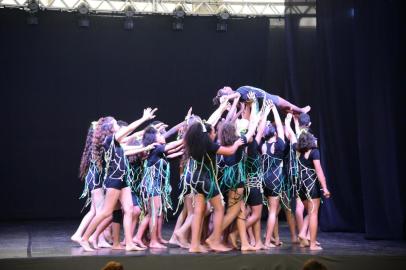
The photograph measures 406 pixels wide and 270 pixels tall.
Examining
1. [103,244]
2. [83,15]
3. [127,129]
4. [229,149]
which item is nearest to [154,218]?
[103,244]

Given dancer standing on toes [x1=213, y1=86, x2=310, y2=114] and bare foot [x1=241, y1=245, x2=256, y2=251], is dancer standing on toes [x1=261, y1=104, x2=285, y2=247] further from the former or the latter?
bare foot [x1=241, y1=245, x2=256, y2=251]

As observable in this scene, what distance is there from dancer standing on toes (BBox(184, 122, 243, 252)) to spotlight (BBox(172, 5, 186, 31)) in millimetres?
4250

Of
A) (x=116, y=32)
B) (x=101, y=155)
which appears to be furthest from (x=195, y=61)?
(x=101, y=155)

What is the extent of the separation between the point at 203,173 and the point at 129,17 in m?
4.59

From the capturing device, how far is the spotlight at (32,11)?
9773mm

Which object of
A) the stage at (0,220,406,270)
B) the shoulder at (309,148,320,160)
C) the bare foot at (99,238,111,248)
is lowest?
the stage at (0,220,406,270)

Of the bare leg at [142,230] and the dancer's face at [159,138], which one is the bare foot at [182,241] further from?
the dancer's face at [159,138]

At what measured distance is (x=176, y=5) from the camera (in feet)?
34.6

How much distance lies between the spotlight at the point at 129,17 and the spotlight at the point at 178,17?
65 cm

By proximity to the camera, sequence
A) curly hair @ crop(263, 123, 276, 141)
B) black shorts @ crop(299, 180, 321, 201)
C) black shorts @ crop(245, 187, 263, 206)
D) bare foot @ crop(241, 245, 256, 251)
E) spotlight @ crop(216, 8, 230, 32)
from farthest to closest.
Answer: spotlight @ crop(216, 8, 230, 32) → curly hair @ crop(263, 123, 276, 141) → black shorts @ crop(299, 180, 321, 201) → black shorts @ crop(245, 187, 263, 206) → bare foot @ crop(241, 245, 256, 251)

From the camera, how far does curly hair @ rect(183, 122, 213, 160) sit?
6.37 meters

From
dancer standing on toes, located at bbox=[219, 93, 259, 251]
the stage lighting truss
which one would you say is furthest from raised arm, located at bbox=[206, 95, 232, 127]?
the stage lighting truss

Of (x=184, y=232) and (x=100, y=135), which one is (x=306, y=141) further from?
(x=100, y=135)

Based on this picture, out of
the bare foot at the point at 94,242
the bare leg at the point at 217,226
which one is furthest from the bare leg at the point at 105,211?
the bare leg at the point at 217,226
